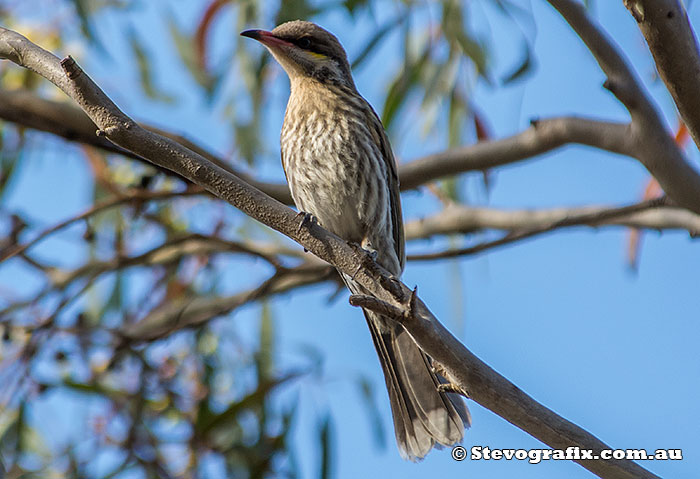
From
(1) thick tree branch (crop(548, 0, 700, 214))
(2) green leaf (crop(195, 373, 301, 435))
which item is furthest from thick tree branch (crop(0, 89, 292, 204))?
(1) thick tree branch (crop(548, 0, 700, 214))

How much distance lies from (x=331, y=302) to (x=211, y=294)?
46.9 inches

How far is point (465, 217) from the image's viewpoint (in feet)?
12.0

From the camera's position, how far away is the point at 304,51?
3205 mm

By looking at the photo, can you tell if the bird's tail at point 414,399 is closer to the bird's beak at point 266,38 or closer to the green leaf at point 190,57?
the bird's beak at point 266,38

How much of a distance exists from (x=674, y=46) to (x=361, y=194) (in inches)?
48.7

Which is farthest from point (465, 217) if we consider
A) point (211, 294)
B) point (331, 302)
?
point (211, 294)

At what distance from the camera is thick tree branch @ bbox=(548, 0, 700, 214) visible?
2076 mm

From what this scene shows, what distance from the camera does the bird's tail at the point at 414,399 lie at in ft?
8.32

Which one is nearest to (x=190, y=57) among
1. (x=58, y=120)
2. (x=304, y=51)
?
(x=304, y=51)

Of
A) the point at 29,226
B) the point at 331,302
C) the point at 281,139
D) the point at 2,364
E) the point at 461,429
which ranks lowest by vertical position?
the point at 461,429

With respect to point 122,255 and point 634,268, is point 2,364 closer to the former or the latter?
point 122,255

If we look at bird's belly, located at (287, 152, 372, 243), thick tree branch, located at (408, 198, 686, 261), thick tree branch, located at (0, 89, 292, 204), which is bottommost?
bird's belly, located at (287, 152, 372, 243)

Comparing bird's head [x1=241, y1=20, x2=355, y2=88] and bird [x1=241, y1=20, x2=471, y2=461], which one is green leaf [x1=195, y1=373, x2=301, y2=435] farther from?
bird's head [x1=241, y1=20, x2=355, y2=88]

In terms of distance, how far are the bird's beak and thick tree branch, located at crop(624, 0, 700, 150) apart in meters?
1.56
